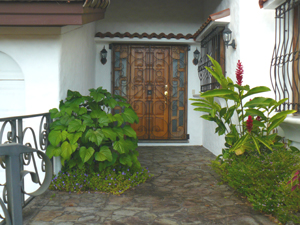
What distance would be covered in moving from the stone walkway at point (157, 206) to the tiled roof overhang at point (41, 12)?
7.07 ft

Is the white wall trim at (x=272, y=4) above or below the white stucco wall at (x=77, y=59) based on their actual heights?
above

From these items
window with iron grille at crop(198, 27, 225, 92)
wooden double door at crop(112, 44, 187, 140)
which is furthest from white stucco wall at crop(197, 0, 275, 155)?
wooden double door at crop(112, 44, 187, 140)

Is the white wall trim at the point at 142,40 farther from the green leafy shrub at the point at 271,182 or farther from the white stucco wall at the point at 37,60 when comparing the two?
the green leafy shrub at the point at 271,182

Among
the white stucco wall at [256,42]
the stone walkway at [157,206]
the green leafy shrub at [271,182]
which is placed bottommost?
the stone walkway at [157,206]

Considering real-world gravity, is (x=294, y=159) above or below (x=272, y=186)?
above

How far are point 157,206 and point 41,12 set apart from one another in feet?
8.85

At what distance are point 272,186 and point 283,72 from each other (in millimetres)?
1840

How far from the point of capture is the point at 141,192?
388cm

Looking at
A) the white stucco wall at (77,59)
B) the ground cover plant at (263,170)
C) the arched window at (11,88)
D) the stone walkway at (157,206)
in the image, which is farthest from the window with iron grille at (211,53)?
the arched window at (11,88)

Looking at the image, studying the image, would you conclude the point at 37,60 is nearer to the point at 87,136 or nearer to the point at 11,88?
the point at 11,88

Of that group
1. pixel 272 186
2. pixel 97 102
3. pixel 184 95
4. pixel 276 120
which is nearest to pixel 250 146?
pixel 276 120

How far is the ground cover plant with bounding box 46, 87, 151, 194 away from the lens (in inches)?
149

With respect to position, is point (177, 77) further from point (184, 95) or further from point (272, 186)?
A: point (272, 186)

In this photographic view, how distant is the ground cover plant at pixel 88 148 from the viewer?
12.4ft
